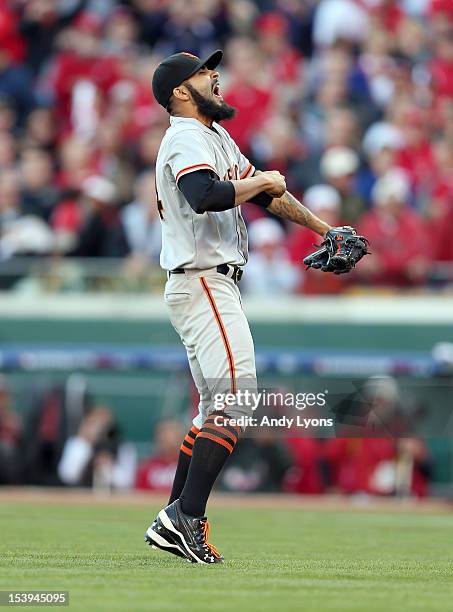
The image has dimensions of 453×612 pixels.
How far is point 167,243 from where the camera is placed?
6.47 meters

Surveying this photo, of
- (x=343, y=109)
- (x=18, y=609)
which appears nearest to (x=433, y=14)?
(x=343, y=109)

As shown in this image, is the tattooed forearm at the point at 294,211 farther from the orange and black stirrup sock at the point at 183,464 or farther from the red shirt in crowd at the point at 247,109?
the red shirt in crowd at the point at 247,109

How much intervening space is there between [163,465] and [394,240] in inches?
123

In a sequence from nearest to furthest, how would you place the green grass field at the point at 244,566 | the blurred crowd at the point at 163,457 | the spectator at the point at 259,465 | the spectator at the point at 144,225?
the green grass field at the point at 244,566 < the blurred crowd at the point at 163,457 < the spectator at the point at 259,465 < the spectator at the point at 144,225

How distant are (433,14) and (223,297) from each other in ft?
34.9

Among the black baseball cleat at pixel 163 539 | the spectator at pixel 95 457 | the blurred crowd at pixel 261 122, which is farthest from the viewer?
the blurred crowd at pixel 261 122

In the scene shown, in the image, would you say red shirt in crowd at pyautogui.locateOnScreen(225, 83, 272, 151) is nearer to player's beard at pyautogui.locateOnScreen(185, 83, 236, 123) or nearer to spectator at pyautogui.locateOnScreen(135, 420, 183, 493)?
spectator at pyautogui.locateOnScreen(135, 420, 183, 493)

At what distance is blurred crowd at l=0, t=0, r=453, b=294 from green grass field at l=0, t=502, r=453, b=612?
4461mm

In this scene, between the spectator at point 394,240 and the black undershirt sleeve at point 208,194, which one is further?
the spectator at point 394,240

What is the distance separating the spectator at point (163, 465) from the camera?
1363 cm

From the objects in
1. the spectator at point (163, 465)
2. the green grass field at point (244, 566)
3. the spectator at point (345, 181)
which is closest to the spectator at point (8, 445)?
the spectator at point (163, 465)

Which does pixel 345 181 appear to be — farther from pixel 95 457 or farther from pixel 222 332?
pixel 222 332

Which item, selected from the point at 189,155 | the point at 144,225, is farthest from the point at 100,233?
the point at 189,155

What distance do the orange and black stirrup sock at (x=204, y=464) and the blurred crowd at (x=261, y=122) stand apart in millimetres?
7309
